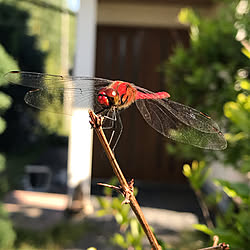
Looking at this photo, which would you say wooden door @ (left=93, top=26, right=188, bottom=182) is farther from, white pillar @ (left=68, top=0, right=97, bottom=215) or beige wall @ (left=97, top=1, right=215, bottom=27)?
white pillar @ (left=68, top=0, right=97, bottom=215)

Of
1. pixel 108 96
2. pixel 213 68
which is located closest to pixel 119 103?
pixel 108 96

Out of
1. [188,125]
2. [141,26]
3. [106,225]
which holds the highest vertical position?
[141,26]

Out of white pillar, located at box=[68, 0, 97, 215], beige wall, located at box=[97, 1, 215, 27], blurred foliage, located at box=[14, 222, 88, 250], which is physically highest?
beige wall, located at box=[97, 1, 215, 27]

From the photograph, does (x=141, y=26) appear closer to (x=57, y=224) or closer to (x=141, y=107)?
(x=57, y=224)

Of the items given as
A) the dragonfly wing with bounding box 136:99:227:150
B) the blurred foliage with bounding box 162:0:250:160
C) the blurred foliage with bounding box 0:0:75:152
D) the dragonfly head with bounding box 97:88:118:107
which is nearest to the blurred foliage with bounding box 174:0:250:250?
the blurred foliage with bounding box 162:0:250:160

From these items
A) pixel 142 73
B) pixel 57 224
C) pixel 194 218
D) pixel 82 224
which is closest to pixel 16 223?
pixel 57 224
